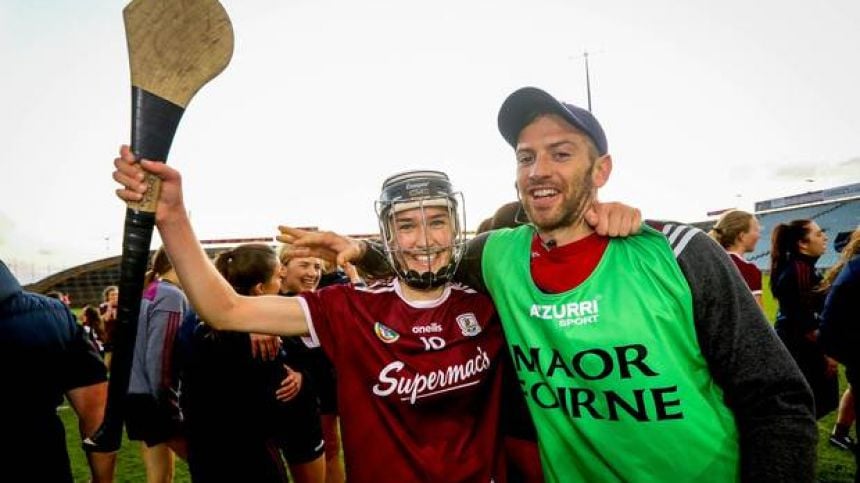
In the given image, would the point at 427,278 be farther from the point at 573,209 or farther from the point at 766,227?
the point at 766,227

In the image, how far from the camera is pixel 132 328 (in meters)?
1.28

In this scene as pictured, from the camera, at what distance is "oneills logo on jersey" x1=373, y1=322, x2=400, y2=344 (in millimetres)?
1949

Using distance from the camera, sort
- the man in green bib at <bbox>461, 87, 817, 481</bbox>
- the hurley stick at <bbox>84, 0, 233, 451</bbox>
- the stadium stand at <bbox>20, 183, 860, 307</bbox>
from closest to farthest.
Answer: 1. the hurley stick at <bbox>84, 0, 233, 451</bbox>
2. the man in green bib at <bbox>461, 87, 817, 481</bbox>
3. the stadium stand at <bbox>20, 183, 860, 307</bbox>

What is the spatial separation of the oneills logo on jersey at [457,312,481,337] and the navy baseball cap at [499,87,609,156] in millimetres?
702

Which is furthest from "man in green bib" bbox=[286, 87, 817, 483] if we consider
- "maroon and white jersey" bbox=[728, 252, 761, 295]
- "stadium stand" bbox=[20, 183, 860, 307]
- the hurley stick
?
"stadium stand" bbox=[20, 183, 860, 307]

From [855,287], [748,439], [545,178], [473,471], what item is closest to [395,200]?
[545,178]

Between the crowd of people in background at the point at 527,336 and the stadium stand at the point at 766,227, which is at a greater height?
the crowd of people in background at the point at 527,336

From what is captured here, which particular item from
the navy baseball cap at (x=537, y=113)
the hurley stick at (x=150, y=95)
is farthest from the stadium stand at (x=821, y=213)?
the hurley stick at (x=150, y=95)

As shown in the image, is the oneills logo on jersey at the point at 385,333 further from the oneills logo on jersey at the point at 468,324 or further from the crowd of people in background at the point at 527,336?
the oneills logo on jersey at the point at 468,324

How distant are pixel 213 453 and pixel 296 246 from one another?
1885mm

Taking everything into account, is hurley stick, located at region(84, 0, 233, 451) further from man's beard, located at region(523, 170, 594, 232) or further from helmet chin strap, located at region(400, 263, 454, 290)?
man's beard, located at region(523, 170, 594, 232)

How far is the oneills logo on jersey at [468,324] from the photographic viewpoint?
1.99 metres

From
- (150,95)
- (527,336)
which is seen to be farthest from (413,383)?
(150,95)

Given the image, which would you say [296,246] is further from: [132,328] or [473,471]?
[473,471]
